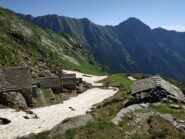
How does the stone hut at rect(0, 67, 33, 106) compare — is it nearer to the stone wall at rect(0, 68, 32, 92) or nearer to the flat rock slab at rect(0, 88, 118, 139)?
the stone wall at rect(0, 68, 32, 92)

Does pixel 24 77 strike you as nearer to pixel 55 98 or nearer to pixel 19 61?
pixel 55 98

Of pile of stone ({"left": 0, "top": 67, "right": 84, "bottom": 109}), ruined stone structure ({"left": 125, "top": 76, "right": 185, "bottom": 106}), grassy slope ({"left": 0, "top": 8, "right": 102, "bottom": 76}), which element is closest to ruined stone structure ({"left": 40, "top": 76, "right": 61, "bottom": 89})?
pile of stone ({"left": 0, "top": 67, "right": 84, "bottom": 109})

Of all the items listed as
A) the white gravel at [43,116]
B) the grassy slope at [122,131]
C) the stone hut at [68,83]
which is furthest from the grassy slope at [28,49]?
the grassy slope at [122,131]

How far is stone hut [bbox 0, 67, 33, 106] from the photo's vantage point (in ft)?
161

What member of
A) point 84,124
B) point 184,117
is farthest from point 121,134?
point 184,117

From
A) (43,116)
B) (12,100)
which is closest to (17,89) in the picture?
(12,100)

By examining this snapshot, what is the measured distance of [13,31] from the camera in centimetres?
16150


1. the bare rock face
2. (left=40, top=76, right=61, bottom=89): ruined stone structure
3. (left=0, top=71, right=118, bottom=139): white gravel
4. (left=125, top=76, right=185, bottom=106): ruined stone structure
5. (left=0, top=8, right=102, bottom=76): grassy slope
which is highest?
(left=0, top=8, right=102, bottom=76): grassy slope

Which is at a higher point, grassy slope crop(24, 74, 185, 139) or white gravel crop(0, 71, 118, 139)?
grassy slope crop(24, 74, 185, 139)

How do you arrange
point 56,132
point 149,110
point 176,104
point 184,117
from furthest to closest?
point 176,104, point 149,110, point 184,117, point 56,132

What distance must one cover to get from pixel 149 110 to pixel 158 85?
7.05m

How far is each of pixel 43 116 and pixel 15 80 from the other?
1013cm

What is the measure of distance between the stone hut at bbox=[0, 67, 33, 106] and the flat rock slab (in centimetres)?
349

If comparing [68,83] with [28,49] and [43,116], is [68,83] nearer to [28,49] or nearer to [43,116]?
[43,116]
